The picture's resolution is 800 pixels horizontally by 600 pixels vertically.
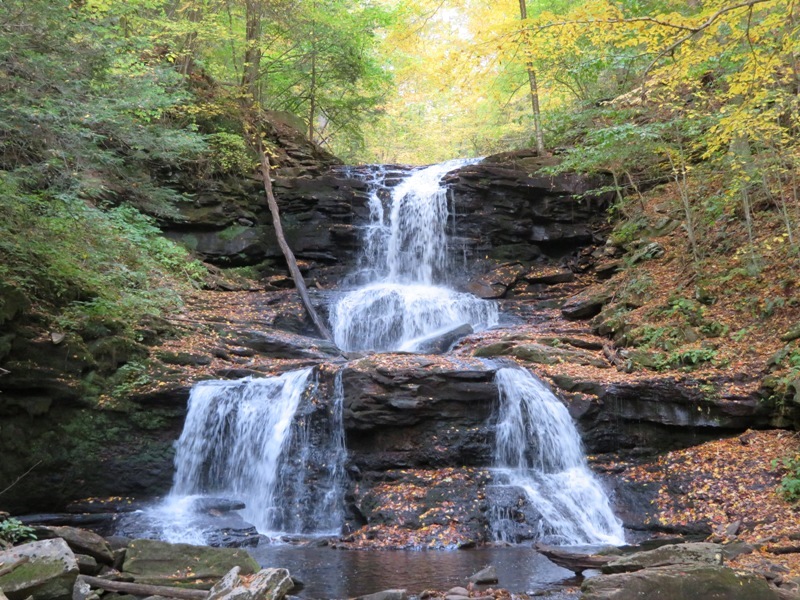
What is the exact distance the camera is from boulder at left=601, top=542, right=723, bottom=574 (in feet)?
15.6

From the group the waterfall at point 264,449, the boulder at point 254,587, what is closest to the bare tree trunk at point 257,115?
the waterfall at point 264,449

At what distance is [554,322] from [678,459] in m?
5.03

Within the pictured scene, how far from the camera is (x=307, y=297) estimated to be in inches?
544

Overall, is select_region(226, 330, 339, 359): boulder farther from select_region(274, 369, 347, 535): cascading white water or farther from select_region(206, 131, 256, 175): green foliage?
select_region(206, 131, 256, 175): green foliage

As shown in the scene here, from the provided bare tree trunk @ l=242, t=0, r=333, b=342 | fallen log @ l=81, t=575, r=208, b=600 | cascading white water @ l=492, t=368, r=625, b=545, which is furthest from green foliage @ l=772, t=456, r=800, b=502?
bare tree trunk @ l=242, t=0, r=333, b=342

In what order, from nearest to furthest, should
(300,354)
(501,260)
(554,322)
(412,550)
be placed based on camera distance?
(412,550) < (300,354) < (554,322) < (501,260)

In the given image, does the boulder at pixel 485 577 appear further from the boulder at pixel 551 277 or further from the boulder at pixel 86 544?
the boulder at pixel 551 277

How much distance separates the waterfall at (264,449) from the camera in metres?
8.60

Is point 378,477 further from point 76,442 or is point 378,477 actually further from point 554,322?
point 554,322

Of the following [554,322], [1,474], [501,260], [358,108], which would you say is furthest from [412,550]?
[358,108]

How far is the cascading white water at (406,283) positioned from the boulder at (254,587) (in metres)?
8.08

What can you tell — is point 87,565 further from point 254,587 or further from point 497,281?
point 497,281

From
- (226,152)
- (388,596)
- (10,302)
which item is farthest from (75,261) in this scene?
(226,152)

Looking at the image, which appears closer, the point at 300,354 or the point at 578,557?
the point at 578,557
